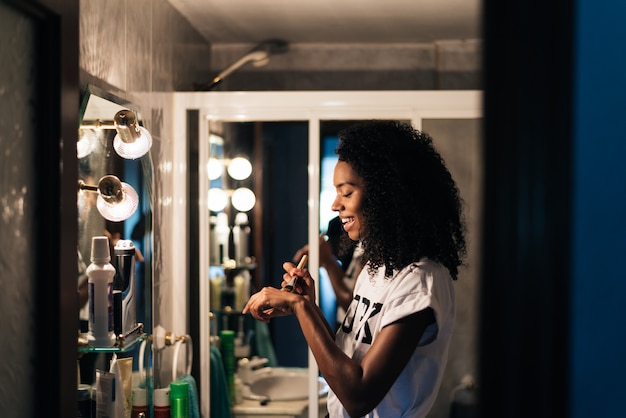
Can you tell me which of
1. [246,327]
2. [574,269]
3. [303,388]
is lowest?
[303,388]

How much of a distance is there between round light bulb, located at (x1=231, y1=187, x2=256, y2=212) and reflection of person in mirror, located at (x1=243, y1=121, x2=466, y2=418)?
106cm

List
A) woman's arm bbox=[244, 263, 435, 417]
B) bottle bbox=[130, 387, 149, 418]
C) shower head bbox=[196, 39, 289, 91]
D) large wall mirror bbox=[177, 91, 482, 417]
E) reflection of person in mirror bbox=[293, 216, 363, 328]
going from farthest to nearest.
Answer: shower head bbox=[196, 39, 289, 91] < large wall mirror bbox=[177, 91, 482, 417] < reflection of person in mirror bbox=[293, 216, 363, 328] < bottle bbox=[130, 387, 149, 418] < woman's arm bbox=[244, 263, 435, 417]

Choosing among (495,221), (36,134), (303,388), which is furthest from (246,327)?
(495,221)

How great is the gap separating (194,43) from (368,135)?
164 cm

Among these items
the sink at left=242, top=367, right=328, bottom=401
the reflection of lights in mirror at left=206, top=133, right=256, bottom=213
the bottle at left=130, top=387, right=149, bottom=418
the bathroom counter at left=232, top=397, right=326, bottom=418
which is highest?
the reflection of lights in mirror at left=206, top=133, right=256, bottom=213

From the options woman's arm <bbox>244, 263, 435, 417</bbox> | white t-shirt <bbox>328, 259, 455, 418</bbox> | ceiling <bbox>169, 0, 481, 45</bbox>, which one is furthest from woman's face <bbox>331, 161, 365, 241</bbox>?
ceiling <bbox>169, 0, 481, 45</bbox>

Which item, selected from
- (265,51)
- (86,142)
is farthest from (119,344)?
(265,51)

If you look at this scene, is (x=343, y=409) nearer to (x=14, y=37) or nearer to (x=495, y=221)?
(x=495, y=221)

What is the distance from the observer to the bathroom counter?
263 centimetres

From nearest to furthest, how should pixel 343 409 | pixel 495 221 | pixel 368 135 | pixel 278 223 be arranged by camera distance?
1. pixel 495 221
2. pixel 343 409
3. pixel 368 135
4. pixel 278 223

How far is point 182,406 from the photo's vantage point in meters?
2.12

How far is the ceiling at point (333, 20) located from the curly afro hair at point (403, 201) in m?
1.16

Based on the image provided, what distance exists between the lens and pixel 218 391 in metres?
2.59

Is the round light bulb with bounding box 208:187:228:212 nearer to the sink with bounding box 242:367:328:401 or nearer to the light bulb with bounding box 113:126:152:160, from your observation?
the sink with bounding box 242:367:328:401
